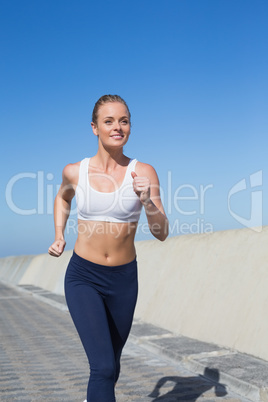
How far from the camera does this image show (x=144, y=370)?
6023 millimetres

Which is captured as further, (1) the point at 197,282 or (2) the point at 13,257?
(2) the point at 13,257

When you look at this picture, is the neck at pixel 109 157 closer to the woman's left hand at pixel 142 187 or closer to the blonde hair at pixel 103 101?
the blonde hair at pixel 103 101

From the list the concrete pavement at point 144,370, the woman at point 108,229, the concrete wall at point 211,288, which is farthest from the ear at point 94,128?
the concrete wall at point 211,288

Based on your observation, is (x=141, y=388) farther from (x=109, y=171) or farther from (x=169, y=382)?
(x=109, y=171)

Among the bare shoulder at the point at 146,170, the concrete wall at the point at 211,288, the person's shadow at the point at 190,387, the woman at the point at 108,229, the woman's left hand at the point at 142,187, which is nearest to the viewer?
the woman's left hand at the point at 142,187

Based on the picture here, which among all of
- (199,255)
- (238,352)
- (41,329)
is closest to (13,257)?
(41,329)

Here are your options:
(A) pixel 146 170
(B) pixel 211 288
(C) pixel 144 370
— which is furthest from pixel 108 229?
(B) pixel 211 288

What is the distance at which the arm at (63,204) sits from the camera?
3546 mm

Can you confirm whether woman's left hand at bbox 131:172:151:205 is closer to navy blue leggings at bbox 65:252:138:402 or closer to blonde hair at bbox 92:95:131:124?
navy blue leggings at bbox 65:252:138:402

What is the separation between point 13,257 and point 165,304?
24894mm

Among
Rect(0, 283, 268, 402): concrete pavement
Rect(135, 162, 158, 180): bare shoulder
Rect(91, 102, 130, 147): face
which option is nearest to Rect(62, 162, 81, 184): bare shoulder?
Rect(91, 102, 130, 147): face

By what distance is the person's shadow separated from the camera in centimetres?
487

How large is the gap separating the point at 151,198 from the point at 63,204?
2.58 ft

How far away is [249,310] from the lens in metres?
6.42
